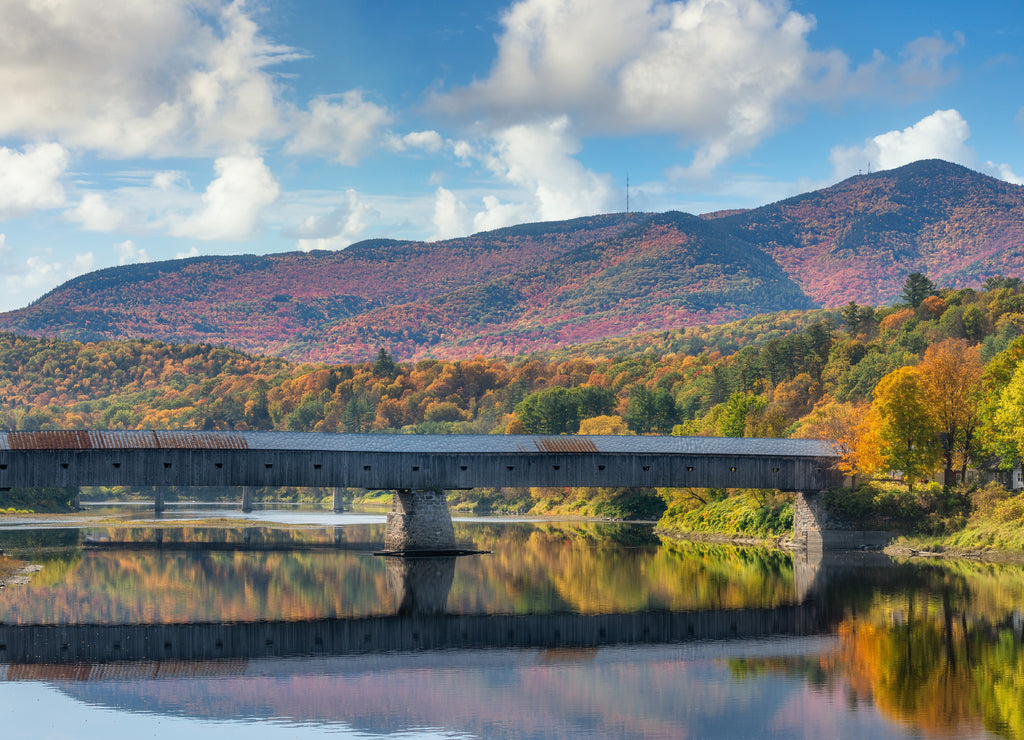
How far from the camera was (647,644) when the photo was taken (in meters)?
33.1

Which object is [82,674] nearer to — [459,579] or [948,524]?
[459,579]

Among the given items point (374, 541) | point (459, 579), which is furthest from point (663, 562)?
point (374, 541)

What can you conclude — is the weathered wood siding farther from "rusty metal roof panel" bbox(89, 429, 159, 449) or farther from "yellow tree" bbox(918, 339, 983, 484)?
"yellow tree" bbox(918, 339, 983, 484)

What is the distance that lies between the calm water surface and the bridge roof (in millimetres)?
5732

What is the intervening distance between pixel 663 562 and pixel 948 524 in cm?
1524

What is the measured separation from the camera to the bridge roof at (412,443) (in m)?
52.8

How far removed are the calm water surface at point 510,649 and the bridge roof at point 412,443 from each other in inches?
226

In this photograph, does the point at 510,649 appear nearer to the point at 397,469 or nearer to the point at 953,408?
the point at 397,469

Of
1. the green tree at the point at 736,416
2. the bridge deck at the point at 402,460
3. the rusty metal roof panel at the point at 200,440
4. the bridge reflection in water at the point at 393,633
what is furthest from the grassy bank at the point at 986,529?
the rusty metal roof panel at the point at 200,440

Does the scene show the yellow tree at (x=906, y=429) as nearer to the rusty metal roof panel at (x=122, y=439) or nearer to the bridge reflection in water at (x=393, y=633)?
the bridge reflection in water at (x=393, y=633)

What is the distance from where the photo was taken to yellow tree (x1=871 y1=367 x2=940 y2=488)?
61.3m

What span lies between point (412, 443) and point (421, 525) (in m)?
4.34

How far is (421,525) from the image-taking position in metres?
60.0

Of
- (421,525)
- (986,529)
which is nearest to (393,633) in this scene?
(421,525)
